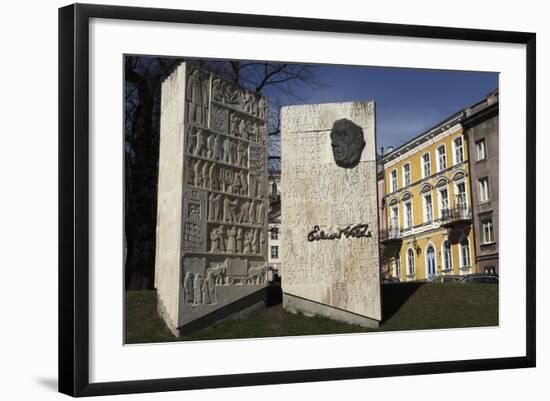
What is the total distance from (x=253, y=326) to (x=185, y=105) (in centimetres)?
275

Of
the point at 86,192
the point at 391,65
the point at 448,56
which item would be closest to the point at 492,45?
the point at 448,56

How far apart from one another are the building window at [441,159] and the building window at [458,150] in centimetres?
16

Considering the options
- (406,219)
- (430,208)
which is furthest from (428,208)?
(406,219)

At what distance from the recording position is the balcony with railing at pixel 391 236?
12.0m

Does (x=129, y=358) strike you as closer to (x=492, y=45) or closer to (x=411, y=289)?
(x=411, y=289)

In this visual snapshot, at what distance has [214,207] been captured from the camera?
431 inches

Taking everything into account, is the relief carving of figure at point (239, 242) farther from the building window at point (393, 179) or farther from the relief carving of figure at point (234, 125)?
the building window at point (393, 179)

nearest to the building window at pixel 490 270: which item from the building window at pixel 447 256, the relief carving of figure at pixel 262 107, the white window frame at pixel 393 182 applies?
the building window at pixel 447 256

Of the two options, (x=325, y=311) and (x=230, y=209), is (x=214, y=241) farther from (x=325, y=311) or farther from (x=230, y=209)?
(x=325, y=311)

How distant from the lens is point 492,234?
35.9ft

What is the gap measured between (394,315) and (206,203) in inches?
109

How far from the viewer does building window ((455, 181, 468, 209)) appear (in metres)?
11.7
